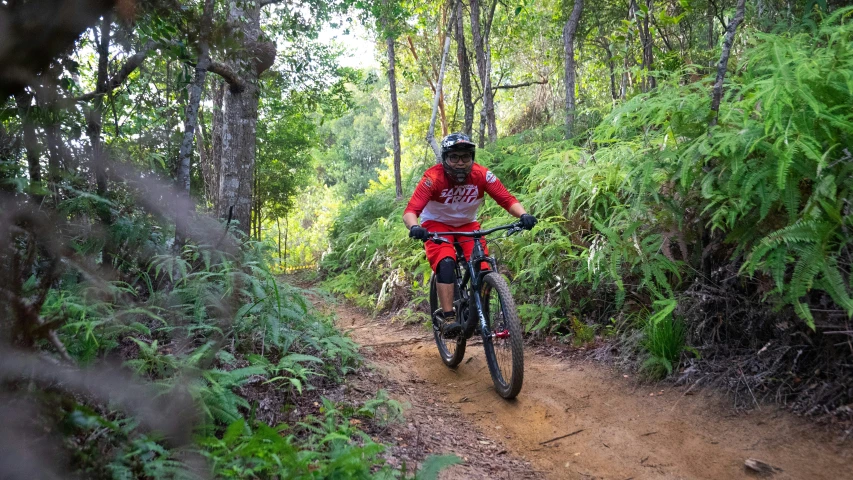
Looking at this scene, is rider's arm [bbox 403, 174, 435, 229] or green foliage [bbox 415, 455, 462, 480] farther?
rider's arm [bbox 403, 174, 435, 229]

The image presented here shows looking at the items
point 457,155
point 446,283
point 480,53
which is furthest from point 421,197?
point 480,53

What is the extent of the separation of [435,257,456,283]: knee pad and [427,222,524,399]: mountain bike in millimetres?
51

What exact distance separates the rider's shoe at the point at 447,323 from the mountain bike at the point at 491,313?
0.23 ft

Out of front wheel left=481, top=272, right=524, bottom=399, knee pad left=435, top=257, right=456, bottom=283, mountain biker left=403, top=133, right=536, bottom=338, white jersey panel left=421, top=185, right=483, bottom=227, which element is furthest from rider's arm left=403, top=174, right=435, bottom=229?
front wheel left=481, top=272, right=524, bottom=399

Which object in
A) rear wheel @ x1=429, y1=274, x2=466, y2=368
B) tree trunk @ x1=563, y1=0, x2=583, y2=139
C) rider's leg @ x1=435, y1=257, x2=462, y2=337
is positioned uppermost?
tree trunk @ x1=563, y1=0, x2=583, y2=139

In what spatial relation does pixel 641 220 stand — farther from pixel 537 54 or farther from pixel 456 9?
pixel 537 54

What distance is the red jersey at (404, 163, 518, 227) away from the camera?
17.8 feet

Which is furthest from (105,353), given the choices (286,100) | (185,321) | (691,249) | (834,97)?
(286,100)

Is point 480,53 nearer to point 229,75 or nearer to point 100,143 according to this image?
point 229,75

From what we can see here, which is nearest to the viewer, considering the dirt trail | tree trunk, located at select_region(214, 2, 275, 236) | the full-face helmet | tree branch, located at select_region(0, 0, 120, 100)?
tree branch, located at select_region(0, 0, 120, 100)

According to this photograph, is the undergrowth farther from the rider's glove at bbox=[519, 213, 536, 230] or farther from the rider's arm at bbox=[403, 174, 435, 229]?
the rider's arm at bbox=[403, 174, 435, 229]

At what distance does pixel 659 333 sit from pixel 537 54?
56.7ft

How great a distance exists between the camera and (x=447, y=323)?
18.2 feet

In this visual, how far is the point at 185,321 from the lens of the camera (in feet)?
14.2
